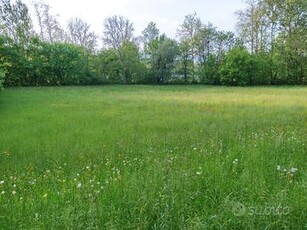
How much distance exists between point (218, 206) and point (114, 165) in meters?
2.88

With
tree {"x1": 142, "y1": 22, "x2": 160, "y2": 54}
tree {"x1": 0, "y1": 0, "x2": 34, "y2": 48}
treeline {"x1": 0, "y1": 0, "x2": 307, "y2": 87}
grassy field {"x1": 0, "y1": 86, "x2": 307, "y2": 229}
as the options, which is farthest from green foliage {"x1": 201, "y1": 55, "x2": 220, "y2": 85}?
grassy field {"x1": 0, "y1": 86, "x2": 307, "y2": 229}

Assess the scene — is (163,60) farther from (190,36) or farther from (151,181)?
(151,181)

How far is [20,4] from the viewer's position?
4516 cm

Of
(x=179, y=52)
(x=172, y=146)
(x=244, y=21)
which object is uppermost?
(x=244, y=21)

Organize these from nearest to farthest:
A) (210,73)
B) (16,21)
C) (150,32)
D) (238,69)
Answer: (16,21), (238,69), (210,73), (150,32)

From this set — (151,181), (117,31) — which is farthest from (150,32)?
(151,181)

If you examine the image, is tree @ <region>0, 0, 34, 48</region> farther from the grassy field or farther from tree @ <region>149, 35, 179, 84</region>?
the grassy field

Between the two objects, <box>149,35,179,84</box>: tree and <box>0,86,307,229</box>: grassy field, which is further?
<box>149,35,179,84</box>: tree

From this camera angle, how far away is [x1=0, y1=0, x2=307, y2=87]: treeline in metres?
45.2

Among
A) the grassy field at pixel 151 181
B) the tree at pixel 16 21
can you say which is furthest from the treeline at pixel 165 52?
the grassy field at pixel 151 181

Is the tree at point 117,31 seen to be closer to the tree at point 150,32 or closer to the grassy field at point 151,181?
Answer: the tree at point 150,32

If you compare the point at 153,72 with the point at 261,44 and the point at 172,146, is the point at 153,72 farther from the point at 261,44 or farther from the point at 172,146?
the point at 172,146

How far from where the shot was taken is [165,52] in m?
52.6

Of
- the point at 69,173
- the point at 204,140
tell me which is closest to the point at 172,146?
the point at 204,140
